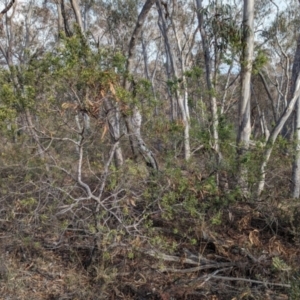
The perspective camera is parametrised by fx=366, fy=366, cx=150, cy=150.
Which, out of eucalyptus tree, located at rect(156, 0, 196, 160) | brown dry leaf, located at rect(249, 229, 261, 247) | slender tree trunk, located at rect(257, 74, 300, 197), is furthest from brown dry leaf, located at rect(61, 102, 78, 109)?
brown dry leaf, located at rect(249, 229, 261, 247)

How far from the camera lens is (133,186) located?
466 centimetres

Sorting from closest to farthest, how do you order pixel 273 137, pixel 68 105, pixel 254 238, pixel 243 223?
pixel 68 105 < pixel 254 238 < pixel 273 137 < pixel 243 223

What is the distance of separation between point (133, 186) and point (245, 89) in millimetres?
2121

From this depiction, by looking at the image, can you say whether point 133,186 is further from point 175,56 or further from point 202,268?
point 175,56

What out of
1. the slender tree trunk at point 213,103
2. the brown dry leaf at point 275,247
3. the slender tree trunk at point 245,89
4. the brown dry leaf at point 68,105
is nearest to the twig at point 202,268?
the brown dry leaf at point 275,247

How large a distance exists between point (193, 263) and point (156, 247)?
50cm

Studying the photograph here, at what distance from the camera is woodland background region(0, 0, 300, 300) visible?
3.99 meters

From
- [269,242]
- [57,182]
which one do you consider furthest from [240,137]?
[57,182]

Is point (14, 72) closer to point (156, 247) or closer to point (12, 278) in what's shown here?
point (12, 278)

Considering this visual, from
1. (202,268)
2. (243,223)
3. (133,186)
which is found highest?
(133,186)

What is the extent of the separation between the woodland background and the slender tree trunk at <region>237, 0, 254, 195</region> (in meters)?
0.02

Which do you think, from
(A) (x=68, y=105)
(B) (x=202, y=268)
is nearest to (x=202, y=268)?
(B) (x=202, y=268)

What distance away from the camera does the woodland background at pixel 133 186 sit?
13.1 ft

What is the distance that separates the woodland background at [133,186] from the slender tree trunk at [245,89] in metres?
0.02
